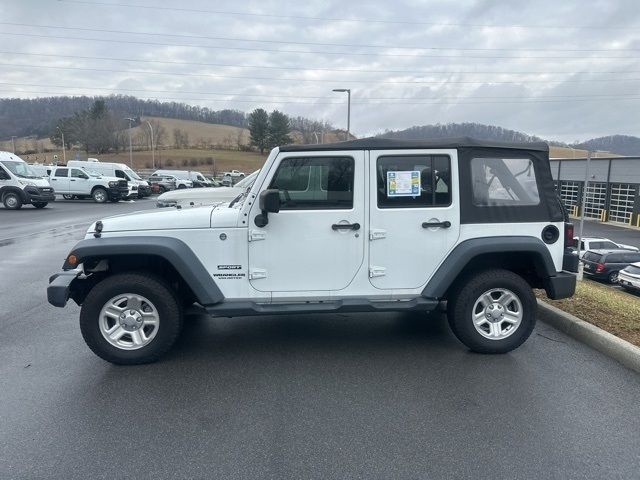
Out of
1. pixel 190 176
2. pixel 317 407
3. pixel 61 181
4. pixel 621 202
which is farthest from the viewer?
Result: pixel 190 176

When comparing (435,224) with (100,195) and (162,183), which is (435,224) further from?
(162,183)

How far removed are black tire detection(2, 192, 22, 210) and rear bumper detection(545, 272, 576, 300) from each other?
79.8 feet

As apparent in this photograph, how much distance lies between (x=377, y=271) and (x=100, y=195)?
30.1 m

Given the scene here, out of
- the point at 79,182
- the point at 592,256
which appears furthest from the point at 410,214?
the point at 79,182

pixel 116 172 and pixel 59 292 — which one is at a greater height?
pixel 116 172

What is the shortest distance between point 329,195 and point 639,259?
863 inches

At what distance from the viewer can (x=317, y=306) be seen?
4.55m

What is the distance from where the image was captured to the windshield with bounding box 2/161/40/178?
903 inches

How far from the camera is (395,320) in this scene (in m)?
5.86

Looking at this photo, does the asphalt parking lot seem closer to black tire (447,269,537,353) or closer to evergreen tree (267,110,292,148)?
black tire (447,269,537,353)

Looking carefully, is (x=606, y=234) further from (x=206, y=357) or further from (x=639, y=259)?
(x=206, y=357)

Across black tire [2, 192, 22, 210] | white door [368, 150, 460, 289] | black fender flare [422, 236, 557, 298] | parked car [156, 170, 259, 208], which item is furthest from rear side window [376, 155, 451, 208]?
black tire [2, 192, 22, 210]

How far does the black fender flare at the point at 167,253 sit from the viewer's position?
14.2 ft

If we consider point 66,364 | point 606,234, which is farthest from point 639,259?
point 66,364
